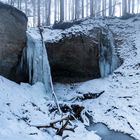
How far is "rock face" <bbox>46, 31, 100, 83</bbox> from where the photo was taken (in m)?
17.3

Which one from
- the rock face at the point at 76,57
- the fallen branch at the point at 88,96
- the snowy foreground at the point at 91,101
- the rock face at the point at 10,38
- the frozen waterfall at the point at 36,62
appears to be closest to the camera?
the snowy foreground at the point at 91,101

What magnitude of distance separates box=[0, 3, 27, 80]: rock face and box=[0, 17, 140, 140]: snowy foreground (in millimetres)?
1061

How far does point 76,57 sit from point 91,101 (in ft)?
13.1

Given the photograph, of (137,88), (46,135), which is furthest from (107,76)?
(46,135)

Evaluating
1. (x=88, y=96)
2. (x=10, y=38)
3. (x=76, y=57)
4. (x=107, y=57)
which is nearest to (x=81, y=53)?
(x=76, y=57)

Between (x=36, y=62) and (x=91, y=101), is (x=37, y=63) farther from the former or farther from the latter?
(x=91, y=101)

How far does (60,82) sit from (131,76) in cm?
491

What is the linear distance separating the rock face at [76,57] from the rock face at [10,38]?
240 centimetres

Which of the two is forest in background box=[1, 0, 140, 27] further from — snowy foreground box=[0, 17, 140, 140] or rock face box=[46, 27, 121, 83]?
snowy foreground box=[0, 17, 140, 140]

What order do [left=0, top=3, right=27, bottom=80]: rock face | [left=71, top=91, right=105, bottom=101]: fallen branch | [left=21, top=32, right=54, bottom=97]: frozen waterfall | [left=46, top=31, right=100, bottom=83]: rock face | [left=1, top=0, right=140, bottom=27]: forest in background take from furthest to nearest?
[left=1, top=0, right=140, bottom=27]: forest in background
[left=46, top=31, right=100, bottom=83]: rock face
[left=21, top=32, right=54, bottom=97]: frozen waterfall
[left=71, top=91, right=105, bottom=101]: fallen branch
[left=0, top=3, right=27, bottom=80]: rock face

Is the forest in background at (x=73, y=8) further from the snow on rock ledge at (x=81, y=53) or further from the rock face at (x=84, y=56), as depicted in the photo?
the rock face at (x=84, y=56)

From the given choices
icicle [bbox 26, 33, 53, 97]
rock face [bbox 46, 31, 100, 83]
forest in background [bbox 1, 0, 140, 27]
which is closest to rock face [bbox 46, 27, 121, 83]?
rock face [bbox 46, 31, 100, 83]

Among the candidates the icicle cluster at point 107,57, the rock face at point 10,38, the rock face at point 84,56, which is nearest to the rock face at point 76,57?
the rock face at point 84,56

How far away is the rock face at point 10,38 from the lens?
14.2 meters
